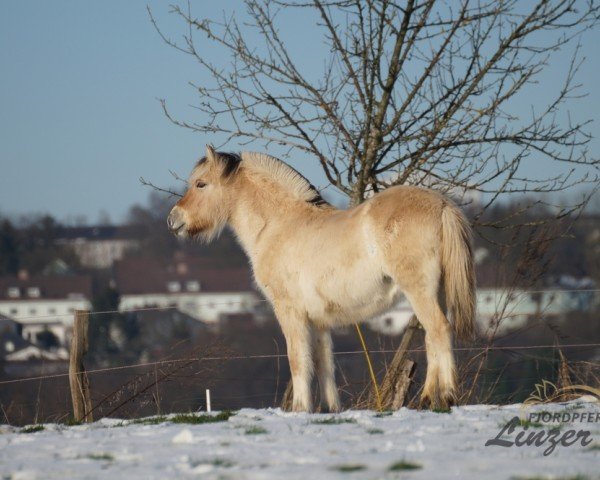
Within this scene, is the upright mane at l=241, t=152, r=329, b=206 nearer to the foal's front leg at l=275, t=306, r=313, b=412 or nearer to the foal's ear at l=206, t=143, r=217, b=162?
the foal's ear at l=206, t=143, r=217, b=162

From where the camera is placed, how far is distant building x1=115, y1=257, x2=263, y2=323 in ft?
177

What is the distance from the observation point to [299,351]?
7.35 m

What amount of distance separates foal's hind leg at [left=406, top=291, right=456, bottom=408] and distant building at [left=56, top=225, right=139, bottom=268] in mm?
63182

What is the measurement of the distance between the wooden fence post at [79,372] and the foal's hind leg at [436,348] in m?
3.11

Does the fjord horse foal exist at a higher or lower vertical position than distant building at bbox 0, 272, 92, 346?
lower

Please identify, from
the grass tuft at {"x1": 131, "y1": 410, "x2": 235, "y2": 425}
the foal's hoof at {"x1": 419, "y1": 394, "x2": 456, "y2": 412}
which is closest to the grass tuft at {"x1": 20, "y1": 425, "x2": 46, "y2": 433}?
the grass tuft at {"x1": 131, "y1": 410, "x2": 235, "y2": 425}

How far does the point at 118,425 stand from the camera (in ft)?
20.5

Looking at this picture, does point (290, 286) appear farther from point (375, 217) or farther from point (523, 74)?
point (523, 74)

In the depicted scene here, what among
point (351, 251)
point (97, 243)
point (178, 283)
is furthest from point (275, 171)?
point (97, 243)

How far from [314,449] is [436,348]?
2.11m

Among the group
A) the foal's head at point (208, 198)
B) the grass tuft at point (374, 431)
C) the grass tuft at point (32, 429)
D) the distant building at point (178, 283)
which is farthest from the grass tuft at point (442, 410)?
the distant building at point (178, 283)

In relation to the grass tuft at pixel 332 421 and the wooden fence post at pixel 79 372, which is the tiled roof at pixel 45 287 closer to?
the wooden fence post at pixel 79 372

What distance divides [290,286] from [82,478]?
135 inches

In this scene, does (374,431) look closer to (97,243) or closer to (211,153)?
(211,153)
